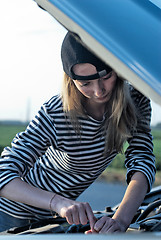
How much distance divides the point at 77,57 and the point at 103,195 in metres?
5.94

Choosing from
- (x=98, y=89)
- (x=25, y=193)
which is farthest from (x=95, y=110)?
(x=25, y=193)

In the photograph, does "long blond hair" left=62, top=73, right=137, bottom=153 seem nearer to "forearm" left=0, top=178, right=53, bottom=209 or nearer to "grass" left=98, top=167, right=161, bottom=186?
"forearm" left=0, top=178, right=53, bottom=209

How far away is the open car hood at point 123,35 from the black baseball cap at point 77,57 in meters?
0.40

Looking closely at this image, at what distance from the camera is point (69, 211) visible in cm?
125

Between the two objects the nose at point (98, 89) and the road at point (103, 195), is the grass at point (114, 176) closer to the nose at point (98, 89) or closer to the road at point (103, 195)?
the road at point (103, 195)

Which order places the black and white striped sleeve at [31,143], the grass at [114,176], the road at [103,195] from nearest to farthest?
the black and white striped sleeve at [31,143] → the road at [103,195] → the grass at [114,176]

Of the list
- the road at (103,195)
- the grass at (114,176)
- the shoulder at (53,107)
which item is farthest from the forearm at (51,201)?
the grass at (114,176)

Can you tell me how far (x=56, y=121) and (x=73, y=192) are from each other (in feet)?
1.24

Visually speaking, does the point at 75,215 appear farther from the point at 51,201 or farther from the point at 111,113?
the point at 111,113

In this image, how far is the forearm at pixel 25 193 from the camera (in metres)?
1.41

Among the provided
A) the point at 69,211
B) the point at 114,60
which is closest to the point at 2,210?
the point at 69,211

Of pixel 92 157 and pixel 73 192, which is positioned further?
pixel 73 192

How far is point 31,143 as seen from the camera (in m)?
1.62

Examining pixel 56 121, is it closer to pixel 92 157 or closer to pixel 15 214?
pixel 92 157
